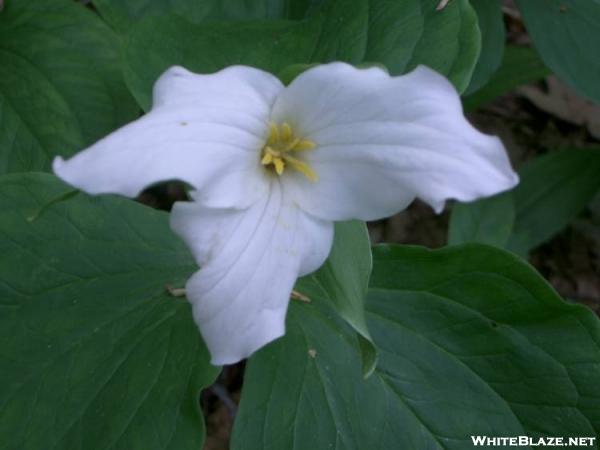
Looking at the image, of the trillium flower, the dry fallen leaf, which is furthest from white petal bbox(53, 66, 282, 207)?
the dry fallen leaf

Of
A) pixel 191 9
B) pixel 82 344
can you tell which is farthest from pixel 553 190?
pixel 82 344

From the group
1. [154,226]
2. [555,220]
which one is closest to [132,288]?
[154,226]

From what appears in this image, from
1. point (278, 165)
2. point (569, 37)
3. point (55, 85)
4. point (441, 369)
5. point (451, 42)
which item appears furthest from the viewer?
point (569, 37)

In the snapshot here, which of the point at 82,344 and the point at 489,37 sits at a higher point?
the point at 489,37

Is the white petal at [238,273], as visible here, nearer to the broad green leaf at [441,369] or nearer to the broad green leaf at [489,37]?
the broad green leaf at [441,369]

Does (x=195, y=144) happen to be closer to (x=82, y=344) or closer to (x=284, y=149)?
(x=284, y=149)

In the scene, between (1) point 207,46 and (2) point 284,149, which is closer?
(2) point 284,149

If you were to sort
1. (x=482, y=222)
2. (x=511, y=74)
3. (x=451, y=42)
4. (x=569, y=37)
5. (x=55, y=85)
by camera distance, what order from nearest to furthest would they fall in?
(x=451, y=42) → (x=55, y=85) → (x=569, y=37) → (x=482, y=222) → (x=511, y=74)
